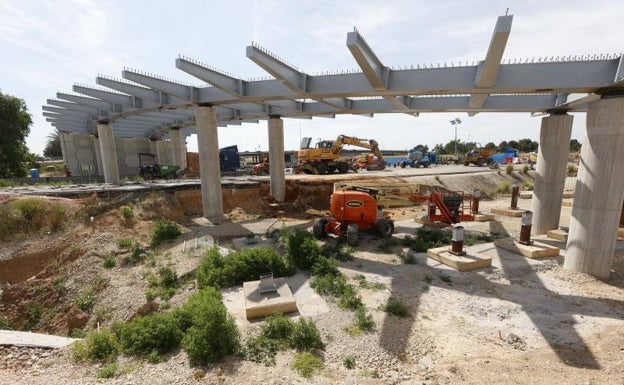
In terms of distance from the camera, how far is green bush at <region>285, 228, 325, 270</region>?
9.31 meters

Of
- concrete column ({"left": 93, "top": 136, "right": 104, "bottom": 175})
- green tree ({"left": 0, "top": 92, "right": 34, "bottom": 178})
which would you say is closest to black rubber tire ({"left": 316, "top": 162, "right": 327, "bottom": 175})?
concrete column ({"left": 93, "top": 136, "right": 104, "bottom": 175})

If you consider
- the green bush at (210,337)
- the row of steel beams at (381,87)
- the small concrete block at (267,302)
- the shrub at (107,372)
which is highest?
the row of steel beams at (381,87)

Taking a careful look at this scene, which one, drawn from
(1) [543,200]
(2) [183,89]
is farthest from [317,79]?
(1) [543,200]

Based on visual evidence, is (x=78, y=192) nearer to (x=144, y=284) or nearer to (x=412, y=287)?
(x=144, y=284)

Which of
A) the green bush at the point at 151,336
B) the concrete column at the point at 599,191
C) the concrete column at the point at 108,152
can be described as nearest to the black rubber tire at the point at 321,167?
the concrete column at the point at 108,152

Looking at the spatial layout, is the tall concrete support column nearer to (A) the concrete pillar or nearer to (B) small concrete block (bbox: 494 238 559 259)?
(B) small concrete block (bbox: 494 238 559 259)

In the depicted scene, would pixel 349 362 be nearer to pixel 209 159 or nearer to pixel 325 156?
pixel 209 159

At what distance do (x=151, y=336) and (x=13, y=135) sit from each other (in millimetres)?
32744

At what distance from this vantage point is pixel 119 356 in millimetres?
5543

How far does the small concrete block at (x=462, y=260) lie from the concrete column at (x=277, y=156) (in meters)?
12.9

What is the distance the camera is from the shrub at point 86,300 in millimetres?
9320

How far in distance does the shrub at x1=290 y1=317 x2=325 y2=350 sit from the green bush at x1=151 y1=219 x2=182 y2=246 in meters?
9.48

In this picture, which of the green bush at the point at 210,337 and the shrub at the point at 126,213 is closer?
the green bush at the point at 210,337

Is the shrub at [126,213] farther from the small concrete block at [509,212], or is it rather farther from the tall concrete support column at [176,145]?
the small concrete block at [509,212]
